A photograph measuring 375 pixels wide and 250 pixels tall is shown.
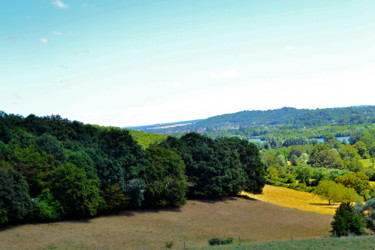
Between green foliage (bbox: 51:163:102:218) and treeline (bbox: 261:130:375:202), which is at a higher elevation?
green foliage (bbox: 51:163:102:218)

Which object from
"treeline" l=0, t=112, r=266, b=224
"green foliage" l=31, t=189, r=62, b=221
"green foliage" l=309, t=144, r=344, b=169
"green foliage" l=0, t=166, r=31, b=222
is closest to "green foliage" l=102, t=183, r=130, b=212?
"treeline" l=0, t=112, r=266, b=224

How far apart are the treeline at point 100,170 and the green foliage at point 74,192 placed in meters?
0.08

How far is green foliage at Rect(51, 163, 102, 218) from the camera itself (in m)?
46.4

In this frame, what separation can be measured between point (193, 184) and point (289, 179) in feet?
189

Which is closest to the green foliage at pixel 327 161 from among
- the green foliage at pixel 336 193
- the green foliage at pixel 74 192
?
the green foliage at pixel 336 193

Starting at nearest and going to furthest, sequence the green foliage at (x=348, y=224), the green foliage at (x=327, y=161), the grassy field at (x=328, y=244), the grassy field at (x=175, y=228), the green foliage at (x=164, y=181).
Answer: the grassy field at (x=328, y=244) < the grassy field at (x=175, y=228) < the green foliage at (x=348, y=224) < the green foliage at (x=164, y=181) < the green foliage at (x=327, y=161)

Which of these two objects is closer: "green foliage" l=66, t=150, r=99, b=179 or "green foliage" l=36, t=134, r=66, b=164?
"green foliage" l=66, t=150, r=99, b=179

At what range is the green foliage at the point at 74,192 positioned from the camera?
46.4 m

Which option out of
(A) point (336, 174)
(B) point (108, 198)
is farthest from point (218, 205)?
(A) point (336, 174)

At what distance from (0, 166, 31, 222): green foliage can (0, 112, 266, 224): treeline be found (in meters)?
0.10

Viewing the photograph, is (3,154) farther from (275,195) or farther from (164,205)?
(275,195)

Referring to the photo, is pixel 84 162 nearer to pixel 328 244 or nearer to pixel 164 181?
pixel 164 181

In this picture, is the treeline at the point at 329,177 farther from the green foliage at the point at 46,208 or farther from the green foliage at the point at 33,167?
the green foliage at the point at 33,167

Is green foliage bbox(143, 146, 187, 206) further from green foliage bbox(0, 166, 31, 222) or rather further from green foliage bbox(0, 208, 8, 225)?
green foliage bbox(0, 208, 8, 225)
